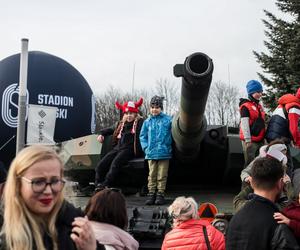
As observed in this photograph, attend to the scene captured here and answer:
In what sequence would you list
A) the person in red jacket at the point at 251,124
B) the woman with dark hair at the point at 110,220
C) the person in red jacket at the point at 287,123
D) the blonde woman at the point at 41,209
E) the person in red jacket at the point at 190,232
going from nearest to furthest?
1. the blonde woman at the point at 41,209
2. the woman with dark hair at the point at 110,220
3. the person in red jacket at the point at 190,232
4. the person in red jacket at the point at 287,123
5. the person in red jacket at the point at 251,124

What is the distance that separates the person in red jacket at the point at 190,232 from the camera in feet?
14.0

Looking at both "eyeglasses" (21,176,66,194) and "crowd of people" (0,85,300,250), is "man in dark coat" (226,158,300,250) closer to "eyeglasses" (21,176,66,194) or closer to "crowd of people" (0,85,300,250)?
"crowd of people" (0,85,300,250)

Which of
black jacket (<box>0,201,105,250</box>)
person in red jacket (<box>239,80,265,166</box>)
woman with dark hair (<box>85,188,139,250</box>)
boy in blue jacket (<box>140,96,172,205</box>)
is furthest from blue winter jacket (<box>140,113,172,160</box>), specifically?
black jacket (<box>0,201,105,250</box>)

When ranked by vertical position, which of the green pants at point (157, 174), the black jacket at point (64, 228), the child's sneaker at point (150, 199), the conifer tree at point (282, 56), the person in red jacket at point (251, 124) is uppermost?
the conifer tree at point (282, 56)

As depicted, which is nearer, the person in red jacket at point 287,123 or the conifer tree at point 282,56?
the person in red jacket at point 287,123

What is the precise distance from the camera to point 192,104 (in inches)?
231

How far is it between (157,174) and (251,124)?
1.38m

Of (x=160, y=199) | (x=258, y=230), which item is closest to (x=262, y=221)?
→ (x=258, y=230)

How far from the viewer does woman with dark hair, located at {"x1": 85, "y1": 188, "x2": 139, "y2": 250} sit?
117 inches

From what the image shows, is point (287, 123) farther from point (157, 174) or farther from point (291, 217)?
point (291, 217)

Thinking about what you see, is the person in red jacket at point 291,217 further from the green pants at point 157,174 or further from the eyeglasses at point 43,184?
the green pants at point 157,174

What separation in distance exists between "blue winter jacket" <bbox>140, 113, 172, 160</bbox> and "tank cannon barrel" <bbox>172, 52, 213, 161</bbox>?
17 cm

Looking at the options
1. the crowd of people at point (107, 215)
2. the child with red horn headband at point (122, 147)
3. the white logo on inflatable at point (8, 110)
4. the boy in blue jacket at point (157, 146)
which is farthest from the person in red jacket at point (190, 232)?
the white logo on inflatable at point (8, 110)

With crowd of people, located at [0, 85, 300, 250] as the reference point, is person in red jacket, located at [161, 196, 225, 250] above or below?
below
